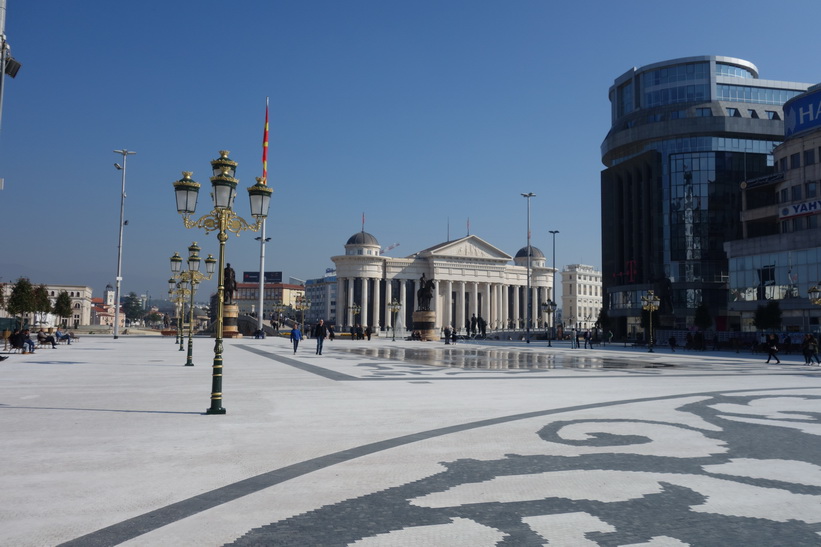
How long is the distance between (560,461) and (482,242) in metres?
140

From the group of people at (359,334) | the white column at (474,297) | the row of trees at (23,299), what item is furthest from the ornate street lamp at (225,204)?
the white column at (474,297)

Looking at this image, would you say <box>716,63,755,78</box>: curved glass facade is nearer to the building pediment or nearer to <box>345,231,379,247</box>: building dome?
the building pediment

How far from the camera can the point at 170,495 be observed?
612 cm

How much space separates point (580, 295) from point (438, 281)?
54.6m

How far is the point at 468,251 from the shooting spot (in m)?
146

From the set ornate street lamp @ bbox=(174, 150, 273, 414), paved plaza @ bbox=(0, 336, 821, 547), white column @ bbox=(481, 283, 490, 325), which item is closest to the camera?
paved plaza @ bbox=(0, 336, 821, 547)

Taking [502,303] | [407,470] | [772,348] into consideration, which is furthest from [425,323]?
[502,303]

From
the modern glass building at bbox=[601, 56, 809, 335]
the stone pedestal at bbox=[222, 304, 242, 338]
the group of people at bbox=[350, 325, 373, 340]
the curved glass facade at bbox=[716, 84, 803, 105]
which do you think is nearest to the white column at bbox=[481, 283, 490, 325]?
the modern glass building at bbox=[601, 56, 809, 335]

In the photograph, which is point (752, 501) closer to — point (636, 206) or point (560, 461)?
point (560, 461)

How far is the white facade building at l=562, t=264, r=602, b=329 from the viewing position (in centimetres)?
17738

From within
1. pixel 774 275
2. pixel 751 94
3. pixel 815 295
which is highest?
pixel 751 94

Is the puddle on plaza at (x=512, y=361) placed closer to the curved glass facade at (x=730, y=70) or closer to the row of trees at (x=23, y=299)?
the row of trees at (x=23, y=299)

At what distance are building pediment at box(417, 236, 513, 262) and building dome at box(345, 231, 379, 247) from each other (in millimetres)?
11563

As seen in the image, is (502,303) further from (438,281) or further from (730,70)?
(730,70)
